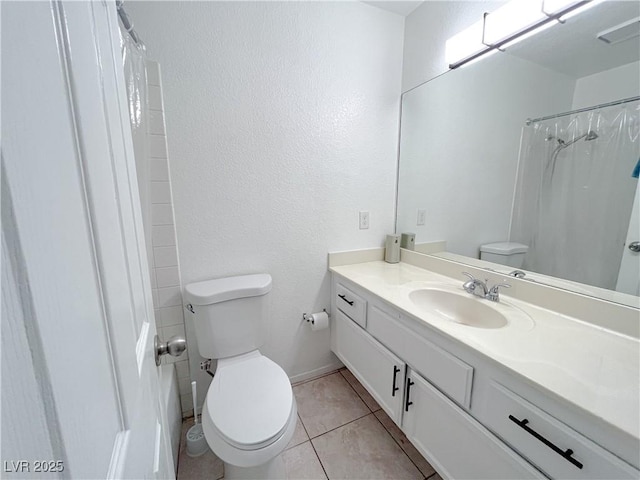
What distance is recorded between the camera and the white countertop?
1.93 ft

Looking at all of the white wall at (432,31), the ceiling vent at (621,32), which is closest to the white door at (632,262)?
the ceiling vent at (621,32)

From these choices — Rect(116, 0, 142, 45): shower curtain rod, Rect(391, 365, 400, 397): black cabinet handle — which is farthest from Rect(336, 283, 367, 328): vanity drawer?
Rect(116, 0, 142, 45): shower curtain rod

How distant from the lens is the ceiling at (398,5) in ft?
4.87

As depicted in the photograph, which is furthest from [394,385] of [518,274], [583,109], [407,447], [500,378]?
[583,109]

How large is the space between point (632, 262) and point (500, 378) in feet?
2.22

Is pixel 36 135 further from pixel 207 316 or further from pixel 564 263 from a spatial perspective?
pixel 564 263

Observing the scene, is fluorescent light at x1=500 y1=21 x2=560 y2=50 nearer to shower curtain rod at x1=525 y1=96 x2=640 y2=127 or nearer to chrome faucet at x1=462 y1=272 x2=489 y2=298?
shower curtain rod at x1=525 y1=96 x2=640 y2=127

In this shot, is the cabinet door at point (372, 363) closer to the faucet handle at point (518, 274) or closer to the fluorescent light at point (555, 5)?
the faucet handle at point (518, 274)

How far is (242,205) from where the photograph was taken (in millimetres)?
1395

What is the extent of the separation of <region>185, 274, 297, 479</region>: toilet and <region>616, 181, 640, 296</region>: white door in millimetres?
1293

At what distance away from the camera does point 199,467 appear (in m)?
1.19

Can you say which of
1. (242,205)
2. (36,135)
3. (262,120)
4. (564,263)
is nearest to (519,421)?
(564,263)

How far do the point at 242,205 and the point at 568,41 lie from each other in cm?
157

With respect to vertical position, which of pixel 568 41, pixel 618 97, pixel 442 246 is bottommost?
pixel 442 246
